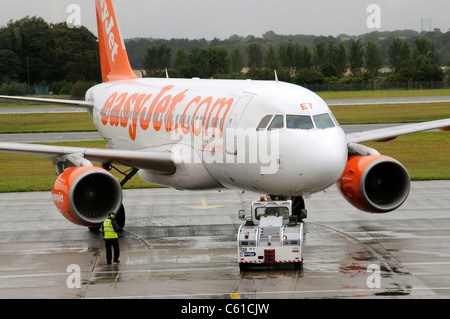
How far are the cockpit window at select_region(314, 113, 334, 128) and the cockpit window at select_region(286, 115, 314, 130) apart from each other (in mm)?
199

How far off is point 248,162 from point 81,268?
5.58 meters

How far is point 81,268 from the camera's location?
23422 mm

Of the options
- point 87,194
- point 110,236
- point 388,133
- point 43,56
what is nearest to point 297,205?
point 388,133

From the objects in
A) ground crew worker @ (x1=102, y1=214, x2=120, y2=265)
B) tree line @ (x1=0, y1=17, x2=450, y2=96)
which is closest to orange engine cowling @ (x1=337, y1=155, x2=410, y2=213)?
ground crew worker @ (x1=102, y1=214, x2=120, y2=265)

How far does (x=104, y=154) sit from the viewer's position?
90.4ft

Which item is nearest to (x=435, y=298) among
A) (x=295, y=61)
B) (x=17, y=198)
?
(x=17, y=198)

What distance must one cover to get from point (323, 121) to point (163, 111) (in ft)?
28.7

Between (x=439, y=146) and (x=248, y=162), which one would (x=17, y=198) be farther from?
(x=439, y=146)

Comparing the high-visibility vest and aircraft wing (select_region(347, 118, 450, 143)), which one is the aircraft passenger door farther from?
aircraft wing (select_region(347, 118, 450, 143))

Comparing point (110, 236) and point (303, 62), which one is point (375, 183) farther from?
point (303, 62)

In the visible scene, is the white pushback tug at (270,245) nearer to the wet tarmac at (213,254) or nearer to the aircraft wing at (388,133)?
the wet tarmac at (213,254)

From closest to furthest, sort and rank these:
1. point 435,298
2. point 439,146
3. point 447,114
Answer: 1. point 435,298
2. point 439,146
3. point 447,114

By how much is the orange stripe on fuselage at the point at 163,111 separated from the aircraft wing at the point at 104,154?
4.15 ft

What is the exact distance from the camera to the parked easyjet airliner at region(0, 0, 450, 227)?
22.5 m
